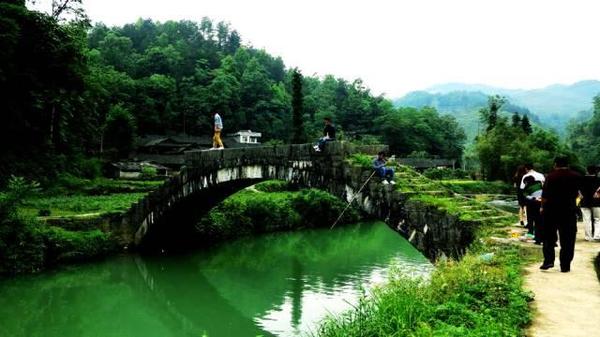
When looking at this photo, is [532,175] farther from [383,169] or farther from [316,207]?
[316,207]

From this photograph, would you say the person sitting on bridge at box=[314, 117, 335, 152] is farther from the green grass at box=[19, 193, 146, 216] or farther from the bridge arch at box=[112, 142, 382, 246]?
the green grass at box=[19, 193, 146, 216]

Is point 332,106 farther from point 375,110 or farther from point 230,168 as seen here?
point 230,168

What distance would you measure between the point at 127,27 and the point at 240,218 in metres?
79.8

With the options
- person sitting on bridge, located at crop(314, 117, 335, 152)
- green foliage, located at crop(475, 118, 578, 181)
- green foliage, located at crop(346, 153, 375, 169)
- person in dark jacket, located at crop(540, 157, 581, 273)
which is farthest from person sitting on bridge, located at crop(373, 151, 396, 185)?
green foliage, located at crop(475, 118, 578, 181)

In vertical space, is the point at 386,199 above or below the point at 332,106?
below

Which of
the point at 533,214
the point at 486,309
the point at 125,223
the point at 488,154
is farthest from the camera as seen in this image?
the point at 488,154

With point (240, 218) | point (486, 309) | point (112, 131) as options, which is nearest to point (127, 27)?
point (112, 131)

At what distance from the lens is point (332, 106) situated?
3231 inches

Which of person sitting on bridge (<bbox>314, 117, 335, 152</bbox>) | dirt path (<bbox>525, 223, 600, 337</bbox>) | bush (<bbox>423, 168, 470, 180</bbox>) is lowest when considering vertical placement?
bush (<bbox>423, 168, 470, 180</bbox>)

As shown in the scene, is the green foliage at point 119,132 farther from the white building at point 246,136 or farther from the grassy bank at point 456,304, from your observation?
the grassy bank at point 456,304

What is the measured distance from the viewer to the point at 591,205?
29.6 ft

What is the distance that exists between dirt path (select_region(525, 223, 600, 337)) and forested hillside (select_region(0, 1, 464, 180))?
850 inches

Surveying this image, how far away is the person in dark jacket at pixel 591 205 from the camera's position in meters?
8.95

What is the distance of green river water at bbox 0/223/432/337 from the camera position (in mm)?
11578
